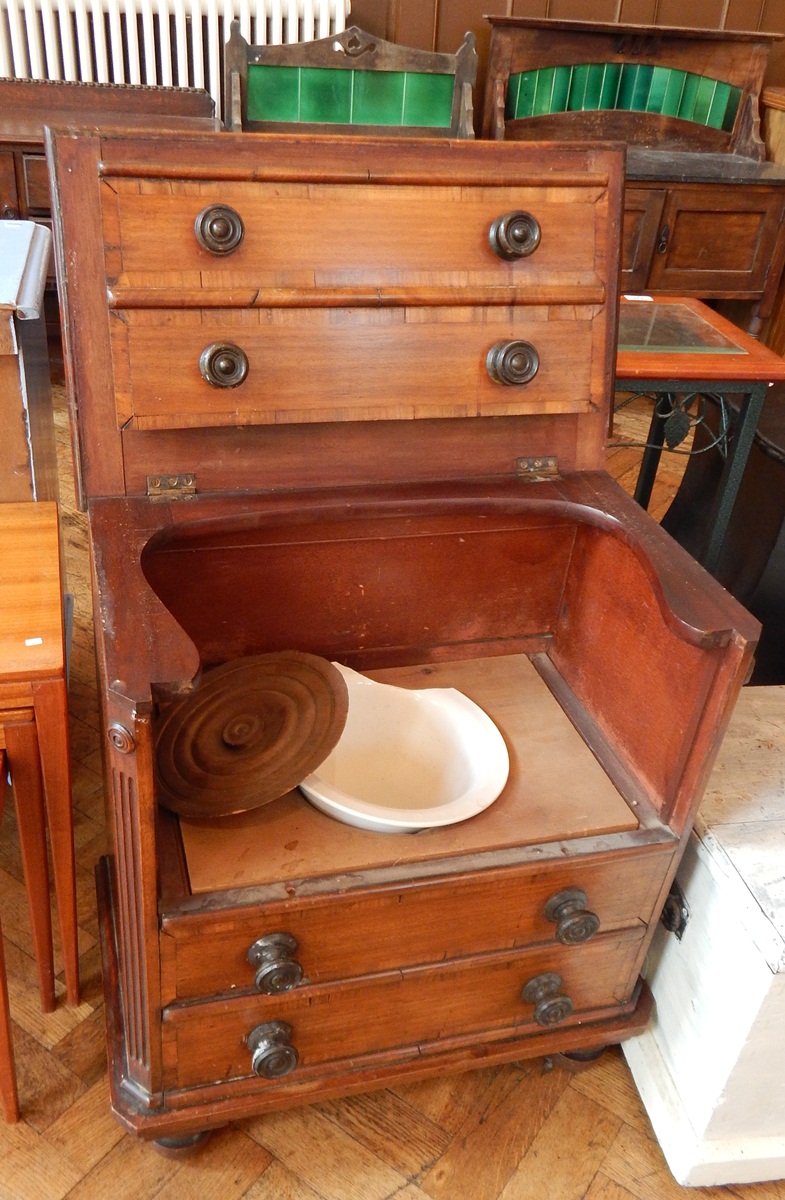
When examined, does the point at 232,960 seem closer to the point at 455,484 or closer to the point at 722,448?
the point at 455,484

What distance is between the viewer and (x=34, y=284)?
48.5 inches

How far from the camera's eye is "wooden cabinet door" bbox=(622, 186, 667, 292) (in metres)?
3.05

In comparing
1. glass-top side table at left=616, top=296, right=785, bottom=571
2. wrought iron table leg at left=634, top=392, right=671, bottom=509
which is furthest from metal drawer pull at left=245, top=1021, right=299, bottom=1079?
wrought iron table leg at left=634, top=392, right=671, bottom=509

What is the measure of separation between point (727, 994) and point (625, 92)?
312 cm

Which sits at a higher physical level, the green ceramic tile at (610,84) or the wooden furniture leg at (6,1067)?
the green ceramic tile at (610,84)

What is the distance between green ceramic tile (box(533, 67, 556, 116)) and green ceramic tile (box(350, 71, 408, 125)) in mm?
486

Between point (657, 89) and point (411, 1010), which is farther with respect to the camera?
point (657, 89)

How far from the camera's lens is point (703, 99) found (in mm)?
3348

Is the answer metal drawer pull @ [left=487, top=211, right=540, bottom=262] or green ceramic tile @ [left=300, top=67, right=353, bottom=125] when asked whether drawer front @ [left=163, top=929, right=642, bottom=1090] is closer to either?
metal drawer pull @ [left=487, top=211, right=540, bottom=262]

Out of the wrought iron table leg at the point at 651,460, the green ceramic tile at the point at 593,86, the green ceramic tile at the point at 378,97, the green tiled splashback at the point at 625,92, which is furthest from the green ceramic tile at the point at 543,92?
the wrought iron table leg at the point at 651,460

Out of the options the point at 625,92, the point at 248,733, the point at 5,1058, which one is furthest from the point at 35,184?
the point at 5,1058

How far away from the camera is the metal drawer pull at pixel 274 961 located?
93 cm

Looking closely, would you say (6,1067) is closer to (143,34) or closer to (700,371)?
(700,371)

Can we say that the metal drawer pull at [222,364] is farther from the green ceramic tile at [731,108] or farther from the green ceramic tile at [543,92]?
the green ceramic tile at [731,108]
